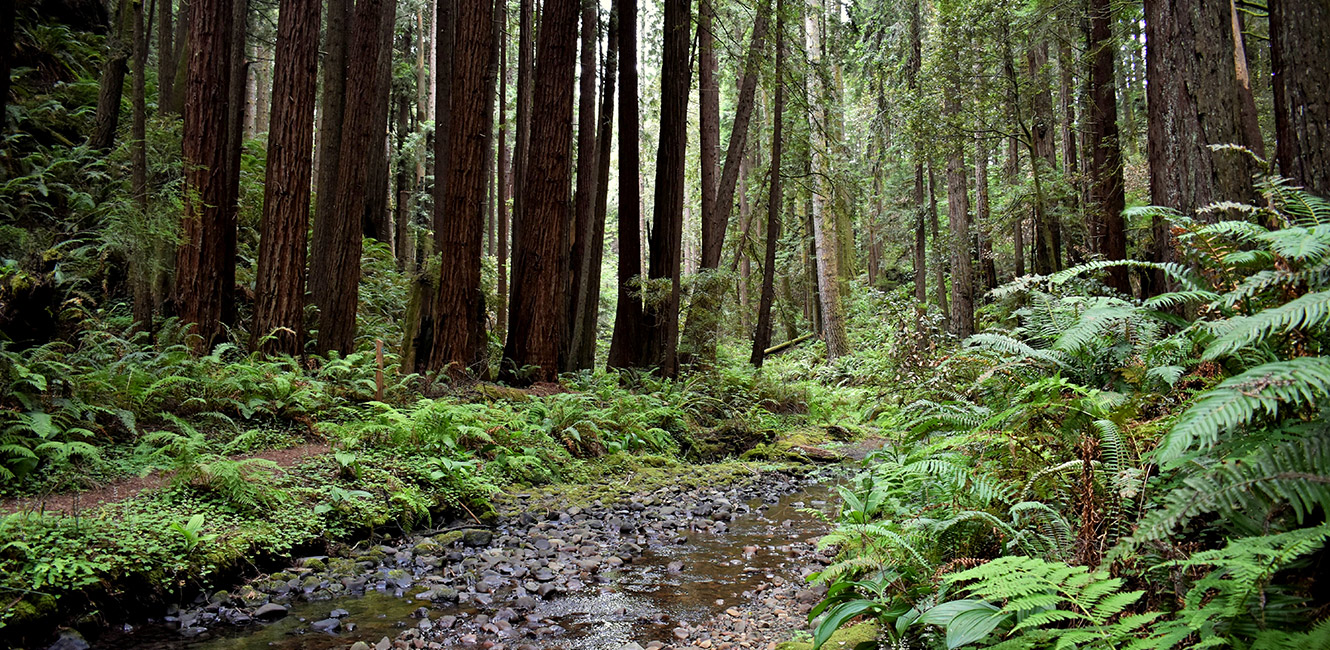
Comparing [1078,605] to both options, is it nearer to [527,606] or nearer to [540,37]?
[527,606]

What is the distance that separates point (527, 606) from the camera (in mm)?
4395

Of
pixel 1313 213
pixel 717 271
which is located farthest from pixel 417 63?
pixel 1313 213

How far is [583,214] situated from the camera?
12.7m

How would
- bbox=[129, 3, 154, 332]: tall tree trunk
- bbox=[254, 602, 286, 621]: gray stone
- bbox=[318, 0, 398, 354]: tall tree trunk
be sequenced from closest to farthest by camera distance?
bbox=[254, 602, 286, 621]: gray stone
bbox=[129, 3, 154, 332]: tall tree trunk
bbox=[318, 0, 398, 354]: tall tree trunk

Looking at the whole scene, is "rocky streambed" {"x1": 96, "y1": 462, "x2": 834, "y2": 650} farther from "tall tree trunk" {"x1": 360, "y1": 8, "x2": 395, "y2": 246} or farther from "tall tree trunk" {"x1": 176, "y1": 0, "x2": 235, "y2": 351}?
"tall tree trunk" {"x1": 360, "y1": 8, "x2": 395, "y2": 246}

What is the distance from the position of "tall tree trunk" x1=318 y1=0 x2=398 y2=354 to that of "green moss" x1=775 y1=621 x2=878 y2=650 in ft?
30.0

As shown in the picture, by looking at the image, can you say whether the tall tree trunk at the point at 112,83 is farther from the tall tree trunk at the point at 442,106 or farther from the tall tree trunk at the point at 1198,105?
the tall tree trunk at the point at 1198,105

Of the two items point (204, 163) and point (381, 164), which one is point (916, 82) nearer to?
point (381, 164)

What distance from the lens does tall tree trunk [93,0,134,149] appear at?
1036cm

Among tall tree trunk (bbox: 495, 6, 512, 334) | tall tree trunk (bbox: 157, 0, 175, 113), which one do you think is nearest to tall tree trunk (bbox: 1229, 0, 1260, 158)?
tall tree trunk (bbox: 495, 6, 512, 334)

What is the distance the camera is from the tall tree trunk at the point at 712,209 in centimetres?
1277

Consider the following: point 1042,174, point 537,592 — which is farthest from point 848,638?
point 1042,174

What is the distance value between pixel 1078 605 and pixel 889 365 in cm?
1259

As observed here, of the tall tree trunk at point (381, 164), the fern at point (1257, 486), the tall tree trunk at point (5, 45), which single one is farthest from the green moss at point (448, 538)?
the tall tree trunk at point (381, 164)
